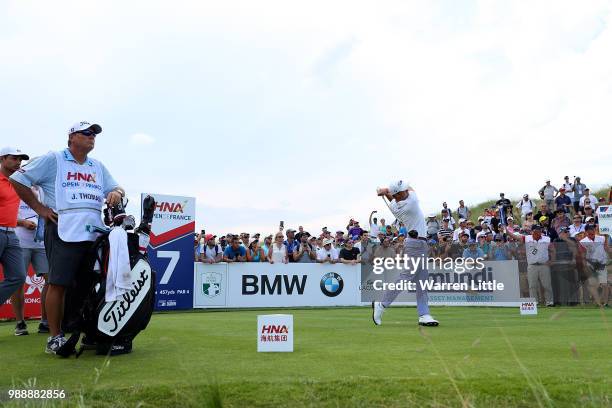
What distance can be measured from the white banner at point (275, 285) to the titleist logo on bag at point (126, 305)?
10725 millimetres

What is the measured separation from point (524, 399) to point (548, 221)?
21.4 meters

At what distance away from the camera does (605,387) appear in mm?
3906

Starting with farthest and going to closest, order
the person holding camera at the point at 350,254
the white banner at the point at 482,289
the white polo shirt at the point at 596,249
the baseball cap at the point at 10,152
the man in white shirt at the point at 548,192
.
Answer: the man in white shirt at the point at 548,192 < the person holding camera at the point at 350,254 < the white banner at the point at 482,289 < the white polo shirt at the point at 596,249 < the baseball cap at the point at 10,152

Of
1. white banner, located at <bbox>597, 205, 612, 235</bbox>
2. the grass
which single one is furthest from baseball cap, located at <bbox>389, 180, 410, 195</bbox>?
white banner, located at <bbox>597, 205, 612, 235</bbox>

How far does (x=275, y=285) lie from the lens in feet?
58.7

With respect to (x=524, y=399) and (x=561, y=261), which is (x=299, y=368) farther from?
(x=561, y=261)

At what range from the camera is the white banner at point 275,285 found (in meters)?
16.9

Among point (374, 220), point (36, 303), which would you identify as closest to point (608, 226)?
point (374, 220)

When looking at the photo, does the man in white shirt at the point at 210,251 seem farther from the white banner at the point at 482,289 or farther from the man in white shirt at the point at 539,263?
the man in white shirt at the point at 539,263

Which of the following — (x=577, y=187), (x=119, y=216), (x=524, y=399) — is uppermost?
(x=577, y=187)

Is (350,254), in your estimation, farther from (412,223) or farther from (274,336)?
(274,336)

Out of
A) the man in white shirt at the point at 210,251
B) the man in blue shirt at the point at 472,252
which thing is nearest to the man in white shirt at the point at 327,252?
the man in white shirt at the point at 210,251

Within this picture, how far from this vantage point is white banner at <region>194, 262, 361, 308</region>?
16875mm

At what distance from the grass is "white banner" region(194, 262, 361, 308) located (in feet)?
30.2
